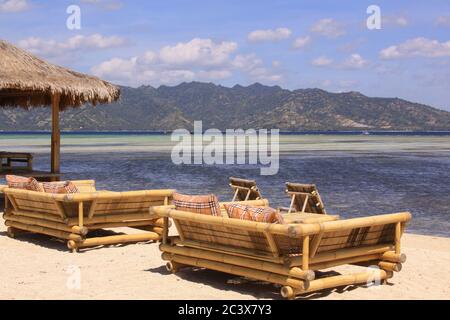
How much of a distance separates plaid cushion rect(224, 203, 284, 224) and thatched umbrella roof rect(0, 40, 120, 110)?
23.3 ft

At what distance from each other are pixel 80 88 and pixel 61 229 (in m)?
5.19

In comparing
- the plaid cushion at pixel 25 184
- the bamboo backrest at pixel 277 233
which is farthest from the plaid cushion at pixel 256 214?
the plaid cushion at pixel 25 184

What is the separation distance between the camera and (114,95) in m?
13.0

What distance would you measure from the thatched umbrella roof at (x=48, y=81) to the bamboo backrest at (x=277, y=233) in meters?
6.35

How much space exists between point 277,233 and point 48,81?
7960 millimetres

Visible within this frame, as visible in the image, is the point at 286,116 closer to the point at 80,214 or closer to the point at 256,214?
the point at 80,214

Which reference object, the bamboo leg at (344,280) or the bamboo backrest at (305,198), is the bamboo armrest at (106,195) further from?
the bamboo leg at (344,280)

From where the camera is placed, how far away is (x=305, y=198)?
9000mm

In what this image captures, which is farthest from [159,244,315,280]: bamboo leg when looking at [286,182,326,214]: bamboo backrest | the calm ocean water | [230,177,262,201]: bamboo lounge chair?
the calm ocean water

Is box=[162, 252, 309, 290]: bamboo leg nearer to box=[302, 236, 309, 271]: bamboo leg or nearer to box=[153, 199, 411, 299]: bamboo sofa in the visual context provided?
box=[153, 199, 411, 299]: bamboo sofa

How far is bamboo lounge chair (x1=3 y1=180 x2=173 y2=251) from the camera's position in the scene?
742 cm

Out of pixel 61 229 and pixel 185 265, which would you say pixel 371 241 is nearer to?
pixel 185 265

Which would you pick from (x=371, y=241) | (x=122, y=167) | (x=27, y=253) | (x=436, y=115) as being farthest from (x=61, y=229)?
(x=436, y=115)
